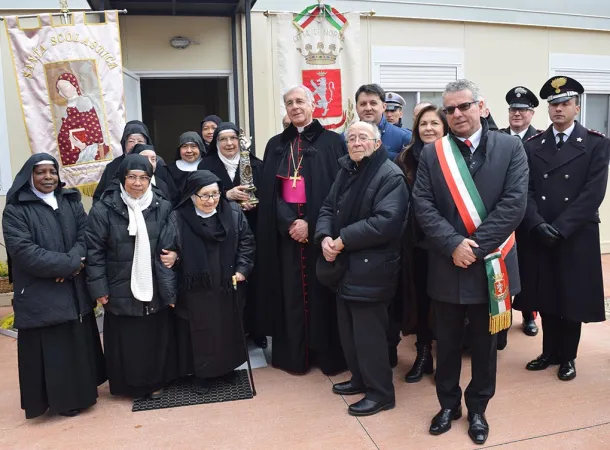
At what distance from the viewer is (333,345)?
156 inches

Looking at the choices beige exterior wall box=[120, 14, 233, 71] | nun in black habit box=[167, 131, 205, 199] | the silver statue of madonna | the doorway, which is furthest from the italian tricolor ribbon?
the doorway

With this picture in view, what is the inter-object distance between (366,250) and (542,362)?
5.88ft

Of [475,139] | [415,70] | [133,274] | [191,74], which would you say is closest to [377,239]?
[475,139]

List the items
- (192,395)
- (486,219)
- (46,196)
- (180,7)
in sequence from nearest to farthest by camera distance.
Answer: (486,219), (46,196), (192,395), (180,7)

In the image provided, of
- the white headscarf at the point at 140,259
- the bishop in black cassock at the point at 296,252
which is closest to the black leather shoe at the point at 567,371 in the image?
the bishop in black cassock at the point at 296,252

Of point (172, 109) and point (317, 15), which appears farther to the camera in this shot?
point (172, 109)

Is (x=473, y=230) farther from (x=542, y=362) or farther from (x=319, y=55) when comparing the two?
(x=319, y=55)

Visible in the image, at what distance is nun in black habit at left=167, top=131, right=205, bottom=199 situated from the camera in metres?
4.56

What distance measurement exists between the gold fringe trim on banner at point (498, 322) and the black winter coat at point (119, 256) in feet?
6.49

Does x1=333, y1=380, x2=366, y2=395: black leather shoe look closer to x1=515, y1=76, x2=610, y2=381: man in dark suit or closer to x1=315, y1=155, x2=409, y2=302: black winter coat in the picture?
x1=315, y1=155, x2=409, y2=302: black winter coat

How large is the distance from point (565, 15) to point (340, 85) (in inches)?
149

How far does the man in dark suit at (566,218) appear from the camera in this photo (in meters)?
3.59

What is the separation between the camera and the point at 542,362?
12.9ft

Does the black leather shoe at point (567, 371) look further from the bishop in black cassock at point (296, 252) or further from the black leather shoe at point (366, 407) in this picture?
the bishop in black cassock at point (296, 252)
